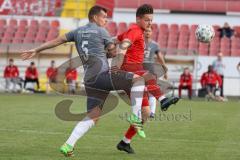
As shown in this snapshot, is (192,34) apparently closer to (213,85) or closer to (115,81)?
(213,85)

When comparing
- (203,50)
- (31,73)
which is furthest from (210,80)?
(31,73)

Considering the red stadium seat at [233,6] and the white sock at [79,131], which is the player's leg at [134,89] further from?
the red stadium seat at [233,6]

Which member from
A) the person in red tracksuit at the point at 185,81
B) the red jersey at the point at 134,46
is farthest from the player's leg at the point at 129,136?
the person in red tracksuit at the point at 185,81

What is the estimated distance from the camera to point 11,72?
3081cm

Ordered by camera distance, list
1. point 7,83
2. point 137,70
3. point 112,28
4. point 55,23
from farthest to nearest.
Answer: point 55,23 → point 112,28 → point 7,83 → point 137,70

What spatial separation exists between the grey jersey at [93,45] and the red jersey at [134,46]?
0.57 metres

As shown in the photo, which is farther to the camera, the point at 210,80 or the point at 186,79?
the point at 186,79

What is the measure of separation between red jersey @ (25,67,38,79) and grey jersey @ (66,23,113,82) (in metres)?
21.0

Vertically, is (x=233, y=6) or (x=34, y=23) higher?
(x=233, y=6)

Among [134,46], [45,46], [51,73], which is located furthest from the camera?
[51,73]

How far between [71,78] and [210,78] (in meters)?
5.87

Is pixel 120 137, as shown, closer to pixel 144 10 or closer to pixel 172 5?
pixel 144 10

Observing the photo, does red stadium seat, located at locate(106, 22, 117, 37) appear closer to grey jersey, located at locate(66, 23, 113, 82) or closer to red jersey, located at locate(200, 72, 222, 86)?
red jersey, located at locate(200, 72, 222, 86)

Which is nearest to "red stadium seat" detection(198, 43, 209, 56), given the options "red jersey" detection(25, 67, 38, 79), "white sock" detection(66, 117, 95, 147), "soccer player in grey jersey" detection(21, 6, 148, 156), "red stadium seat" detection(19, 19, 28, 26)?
"red jersey" detection(25, 67, 38, 79)
